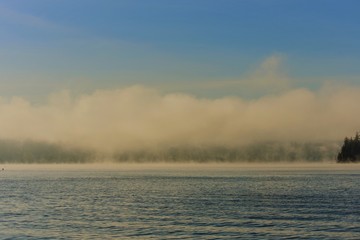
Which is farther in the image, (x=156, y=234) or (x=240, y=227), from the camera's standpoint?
(x=240, y=227)

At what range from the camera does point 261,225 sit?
217ft

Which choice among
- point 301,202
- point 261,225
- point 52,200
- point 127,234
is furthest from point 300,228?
point 52,200

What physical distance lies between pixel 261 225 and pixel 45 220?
2936 centimetres

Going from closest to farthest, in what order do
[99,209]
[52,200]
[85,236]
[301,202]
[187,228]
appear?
[85,236], [187,228], [99,209], [301,202], [52,200]

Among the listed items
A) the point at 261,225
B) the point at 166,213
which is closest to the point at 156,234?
the point at 261,225

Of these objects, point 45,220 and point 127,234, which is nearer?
point 127,234

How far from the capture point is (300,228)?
6303 cm

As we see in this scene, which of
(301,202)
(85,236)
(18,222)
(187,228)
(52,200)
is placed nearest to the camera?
(85,236)

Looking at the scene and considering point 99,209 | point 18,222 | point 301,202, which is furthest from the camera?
point 301,202

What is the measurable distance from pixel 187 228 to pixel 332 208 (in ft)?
99.7

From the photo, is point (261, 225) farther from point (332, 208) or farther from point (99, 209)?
point (99, 209)

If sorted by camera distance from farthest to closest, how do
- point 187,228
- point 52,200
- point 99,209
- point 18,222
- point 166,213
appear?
point 52,200 < point 99,209 < point 166,213 < point 18,222 < point 187,228

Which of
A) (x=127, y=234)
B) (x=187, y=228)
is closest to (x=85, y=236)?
(x=127, y=234)

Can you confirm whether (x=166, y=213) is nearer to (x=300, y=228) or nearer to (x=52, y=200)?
(x=300, y=228)
